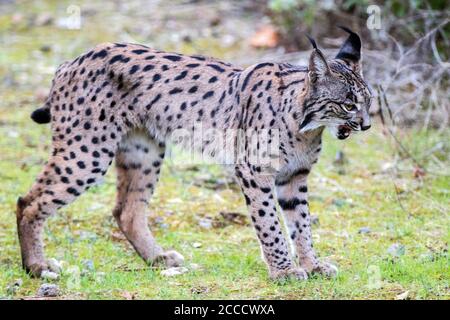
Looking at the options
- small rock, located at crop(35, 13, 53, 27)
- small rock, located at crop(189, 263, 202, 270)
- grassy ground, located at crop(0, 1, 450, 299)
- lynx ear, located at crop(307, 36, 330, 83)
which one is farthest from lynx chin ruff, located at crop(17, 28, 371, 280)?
small rock, located at crop(35, 13, 53, 27)

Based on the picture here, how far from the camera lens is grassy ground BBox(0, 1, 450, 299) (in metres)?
7.05

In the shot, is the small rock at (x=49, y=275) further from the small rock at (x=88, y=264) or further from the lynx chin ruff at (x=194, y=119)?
the small rock at (x=88, y=264)

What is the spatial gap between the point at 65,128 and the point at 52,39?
8637 millimetres

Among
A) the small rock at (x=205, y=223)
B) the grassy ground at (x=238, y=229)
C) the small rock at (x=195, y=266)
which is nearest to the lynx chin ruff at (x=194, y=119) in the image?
the small rock at (x=195, y=266)

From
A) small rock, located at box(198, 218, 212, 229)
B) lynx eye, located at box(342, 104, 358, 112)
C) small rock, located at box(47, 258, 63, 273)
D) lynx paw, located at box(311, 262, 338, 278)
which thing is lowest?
small rock, located at box(198, 218, 212, 229)

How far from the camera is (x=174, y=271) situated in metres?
7.65

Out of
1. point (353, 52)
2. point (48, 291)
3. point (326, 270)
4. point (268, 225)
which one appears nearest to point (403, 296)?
point (326, 270)

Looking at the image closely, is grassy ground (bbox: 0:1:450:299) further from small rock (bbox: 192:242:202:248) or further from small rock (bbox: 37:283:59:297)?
small rock (bbox: 37:283:59:297)

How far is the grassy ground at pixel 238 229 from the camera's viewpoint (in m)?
7.05

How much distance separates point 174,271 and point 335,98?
204 centimetres

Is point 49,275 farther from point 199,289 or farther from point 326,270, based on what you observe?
point 326,270

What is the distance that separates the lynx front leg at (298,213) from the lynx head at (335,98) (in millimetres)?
612

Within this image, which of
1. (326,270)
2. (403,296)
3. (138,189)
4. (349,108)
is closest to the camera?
(403,296)

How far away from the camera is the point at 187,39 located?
15336 mm
